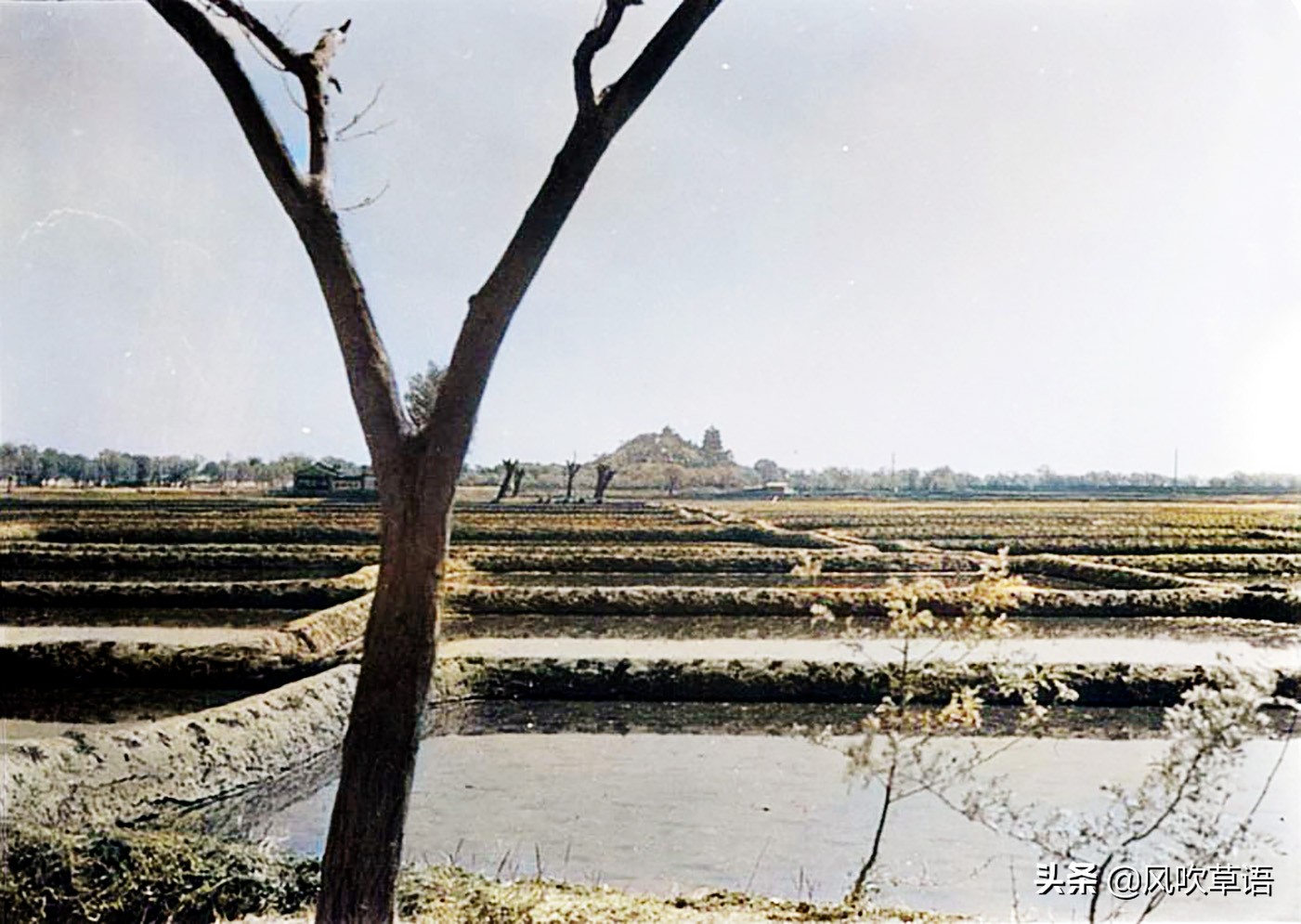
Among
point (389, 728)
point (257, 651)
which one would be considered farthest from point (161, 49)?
point (389, 728)

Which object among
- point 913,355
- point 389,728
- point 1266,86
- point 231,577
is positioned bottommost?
point 389,728

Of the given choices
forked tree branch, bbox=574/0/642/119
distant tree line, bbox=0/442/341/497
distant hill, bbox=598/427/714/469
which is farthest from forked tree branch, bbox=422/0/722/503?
distant tree line, bbox=0/442/341/497

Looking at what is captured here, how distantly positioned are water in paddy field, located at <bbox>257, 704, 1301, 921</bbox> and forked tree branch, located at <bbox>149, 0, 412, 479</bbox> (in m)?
0.97

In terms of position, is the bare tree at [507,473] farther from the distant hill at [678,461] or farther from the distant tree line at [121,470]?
the distant tree line at [121,470]

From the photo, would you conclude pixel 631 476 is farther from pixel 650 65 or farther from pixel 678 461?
pixel 650 65

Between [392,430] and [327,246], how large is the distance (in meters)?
0.44

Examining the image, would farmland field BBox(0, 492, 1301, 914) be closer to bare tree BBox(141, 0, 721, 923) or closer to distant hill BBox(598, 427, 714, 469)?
distant hill BBox(598, 427, 714, 469)

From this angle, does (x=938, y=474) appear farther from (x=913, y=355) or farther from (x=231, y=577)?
(x=231, y=577)

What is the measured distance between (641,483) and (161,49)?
180 centimetres

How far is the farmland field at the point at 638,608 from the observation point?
115 inches

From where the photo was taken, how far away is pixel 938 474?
9.88ft

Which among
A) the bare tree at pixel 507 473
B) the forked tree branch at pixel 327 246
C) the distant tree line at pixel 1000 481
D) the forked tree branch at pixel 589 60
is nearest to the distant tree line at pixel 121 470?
the bare tree at pixel 507 473

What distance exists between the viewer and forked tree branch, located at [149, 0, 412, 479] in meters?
2.48

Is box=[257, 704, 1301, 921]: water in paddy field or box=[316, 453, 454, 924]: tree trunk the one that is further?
box=[257, 704, 1301, 921]: water in paddy field
